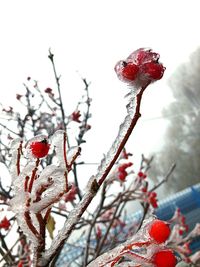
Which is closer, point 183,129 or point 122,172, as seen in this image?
point 122,172

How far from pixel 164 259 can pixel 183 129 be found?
19.0m

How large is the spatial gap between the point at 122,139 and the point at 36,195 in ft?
0.55

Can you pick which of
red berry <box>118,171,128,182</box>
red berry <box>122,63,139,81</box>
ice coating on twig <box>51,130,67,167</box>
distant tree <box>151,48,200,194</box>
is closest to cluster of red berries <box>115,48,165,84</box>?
red berry <box>122,63,139,81</box>

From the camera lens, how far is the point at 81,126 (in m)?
2.80

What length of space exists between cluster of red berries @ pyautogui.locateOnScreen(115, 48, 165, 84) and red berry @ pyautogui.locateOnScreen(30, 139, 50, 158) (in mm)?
178

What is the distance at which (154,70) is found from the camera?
544mm

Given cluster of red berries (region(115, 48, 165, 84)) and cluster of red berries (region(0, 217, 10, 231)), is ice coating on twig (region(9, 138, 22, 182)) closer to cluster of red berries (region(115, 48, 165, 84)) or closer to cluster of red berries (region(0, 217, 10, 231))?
cluster of red berries (region(115, 48, 165, 84))

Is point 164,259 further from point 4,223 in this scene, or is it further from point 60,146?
point 4,223

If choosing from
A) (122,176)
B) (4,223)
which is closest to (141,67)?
(122,176)

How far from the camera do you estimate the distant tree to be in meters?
16.3

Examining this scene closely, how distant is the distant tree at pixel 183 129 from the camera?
643 inches

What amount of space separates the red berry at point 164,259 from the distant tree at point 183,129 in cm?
1600

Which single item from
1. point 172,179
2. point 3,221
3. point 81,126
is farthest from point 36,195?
point 172,179

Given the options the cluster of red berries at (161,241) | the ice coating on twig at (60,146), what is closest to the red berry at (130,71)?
the ice coating on twig at (60,146)
